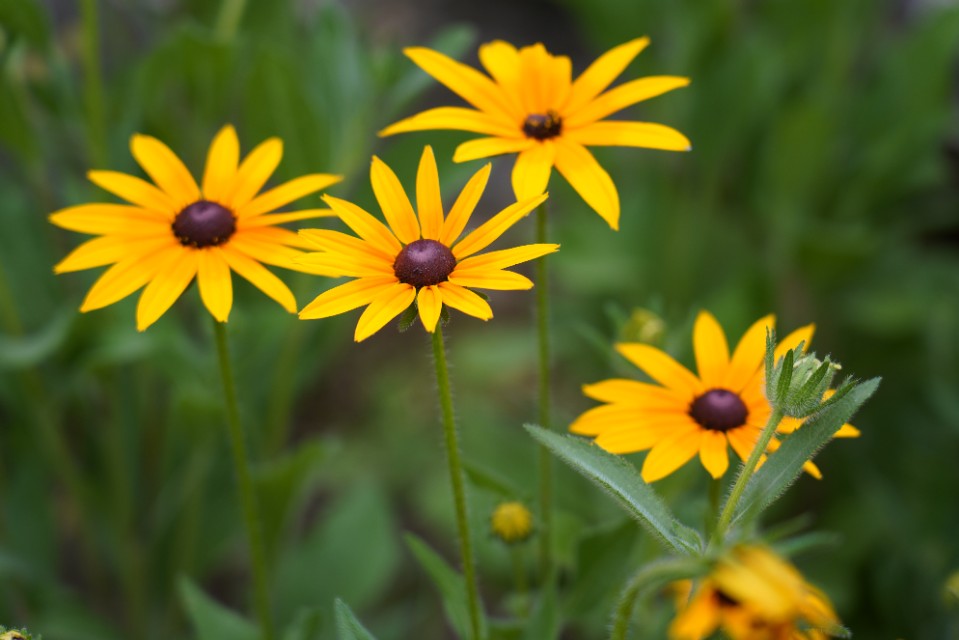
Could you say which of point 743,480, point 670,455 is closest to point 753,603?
point 743,480

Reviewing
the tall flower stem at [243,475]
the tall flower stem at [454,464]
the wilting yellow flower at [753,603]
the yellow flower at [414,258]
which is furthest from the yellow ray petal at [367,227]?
the wilting yellow flower at [753,603]

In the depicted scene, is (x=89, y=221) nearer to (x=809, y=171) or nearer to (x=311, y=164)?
(x=311, y=164)

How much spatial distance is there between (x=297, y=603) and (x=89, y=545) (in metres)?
0.46

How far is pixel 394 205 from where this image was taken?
1.09 m

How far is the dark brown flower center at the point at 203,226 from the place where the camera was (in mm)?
1147

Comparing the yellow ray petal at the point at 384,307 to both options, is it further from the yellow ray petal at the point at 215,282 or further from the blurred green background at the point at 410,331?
the blurred green background at the point at 410,331

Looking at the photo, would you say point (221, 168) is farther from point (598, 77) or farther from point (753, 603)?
point (753, 603)

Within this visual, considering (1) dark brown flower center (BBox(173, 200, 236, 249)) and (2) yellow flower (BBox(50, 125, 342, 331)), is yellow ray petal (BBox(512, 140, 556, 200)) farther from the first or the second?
(1) dark brown flower center (BBox(173, 200, 236, 249))

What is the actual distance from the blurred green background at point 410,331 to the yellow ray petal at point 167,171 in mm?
219

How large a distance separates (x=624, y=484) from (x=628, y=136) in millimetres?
381

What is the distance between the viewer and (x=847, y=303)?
2.52 m

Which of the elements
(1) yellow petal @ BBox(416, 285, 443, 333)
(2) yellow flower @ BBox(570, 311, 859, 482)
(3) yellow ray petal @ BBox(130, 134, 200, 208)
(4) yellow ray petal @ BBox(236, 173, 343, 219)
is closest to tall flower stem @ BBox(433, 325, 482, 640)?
(1) yellow petal @ BBox(416, 285, 443, 333)

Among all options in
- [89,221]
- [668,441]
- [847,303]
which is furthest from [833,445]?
[89,221]

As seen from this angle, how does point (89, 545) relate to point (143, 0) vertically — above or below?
below
